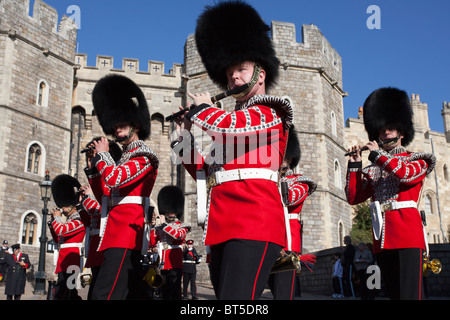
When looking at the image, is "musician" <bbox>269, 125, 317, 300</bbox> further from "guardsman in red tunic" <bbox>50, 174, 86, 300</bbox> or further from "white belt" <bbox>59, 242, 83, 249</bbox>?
"white belt" <bbox>59, 242, 83, 249</bbox>

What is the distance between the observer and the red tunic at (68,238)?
7.09 m

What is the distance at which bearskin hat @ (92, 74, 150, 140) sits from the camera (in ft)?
18.6

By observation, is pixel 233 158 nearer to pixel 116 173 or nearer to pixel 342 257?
pixel 116 173

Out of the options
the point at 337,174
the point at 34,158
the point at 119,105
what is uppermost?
the point at 34,158

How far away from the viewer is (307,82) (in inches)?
890

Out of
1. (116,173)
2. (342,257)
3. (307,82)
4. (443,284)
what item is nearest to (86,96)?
(307,82)

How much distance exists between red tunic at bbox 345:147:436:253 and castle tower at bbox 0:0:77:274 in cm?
1672

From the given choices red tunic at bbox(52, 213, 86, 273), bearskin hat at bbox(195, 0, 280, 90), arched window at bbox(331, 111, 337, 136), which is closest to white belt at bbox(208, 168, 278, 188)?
bearskin hat at bbox(195, 0, 280, 90)

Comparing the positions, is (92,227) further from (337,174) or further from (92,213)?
(337,174)

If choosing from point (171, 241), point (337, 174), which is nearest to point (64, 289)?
point (171, 241)

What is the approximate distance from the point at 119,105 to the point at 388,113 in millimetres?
2986

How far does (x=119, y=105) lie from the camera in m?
5.83

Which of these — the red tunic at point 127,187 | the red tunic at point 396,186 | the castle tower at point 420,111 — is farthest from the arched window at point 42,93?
the castle tower at point 420,111
